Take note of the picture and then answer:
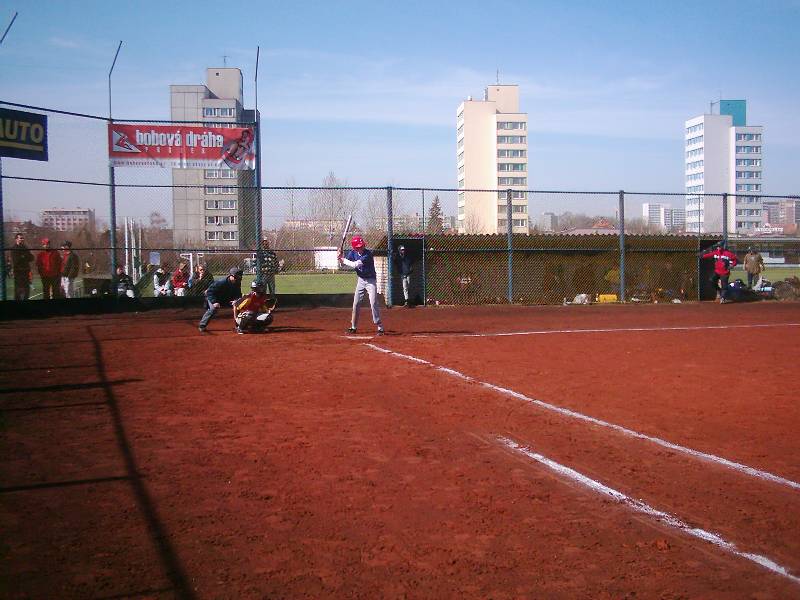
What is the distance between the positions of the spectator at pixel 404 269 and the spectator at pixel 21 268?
9940mm

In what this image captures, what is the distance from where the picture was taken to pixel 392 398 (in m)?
8.64

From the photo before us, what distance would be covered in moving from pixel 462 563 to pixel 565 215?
2467 centimetres

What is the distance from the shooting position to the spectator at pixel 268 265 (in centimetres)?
2053

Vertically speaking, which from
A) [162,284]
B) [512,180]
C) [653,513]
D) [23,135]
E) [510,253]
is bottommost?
[653,513]

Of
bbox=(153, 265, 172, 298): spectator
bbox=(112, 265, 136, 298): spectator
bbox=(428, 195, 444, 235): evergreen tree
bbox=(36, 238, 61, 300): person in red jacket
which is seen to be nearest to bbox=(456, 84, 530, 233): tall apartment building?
bbox=(428, 195, 444, 235): evergreen tree

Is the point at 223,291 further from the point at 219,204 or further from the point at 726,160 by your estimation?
the point at 726,160

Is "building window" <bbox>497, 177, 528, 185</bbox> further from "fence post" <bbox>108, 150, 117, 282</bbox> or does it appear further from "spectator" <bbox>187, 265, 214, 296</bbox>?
"fence post" <bbox>108, 150, 117, 282</bbox>

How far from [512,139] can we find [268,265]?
59647 mm

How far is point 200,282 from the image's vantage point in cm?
2227

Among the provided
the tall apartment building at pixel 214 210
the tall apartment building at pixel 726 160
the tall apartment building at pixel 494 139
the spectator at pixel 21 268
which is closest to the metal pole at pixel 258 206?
the tall apartment building at pixel 214 210

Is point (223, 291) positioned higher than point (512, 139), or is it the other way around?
point (512, 139)

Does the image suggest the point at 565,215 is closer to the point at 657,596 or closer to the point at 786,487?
the point at 786,487

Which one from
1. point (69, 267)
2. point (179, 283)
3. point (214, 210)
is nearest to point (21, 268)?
point (69, 267)

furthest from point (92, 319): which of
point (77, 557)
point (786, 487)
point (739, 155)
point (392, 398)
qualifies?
point (739, 155)
